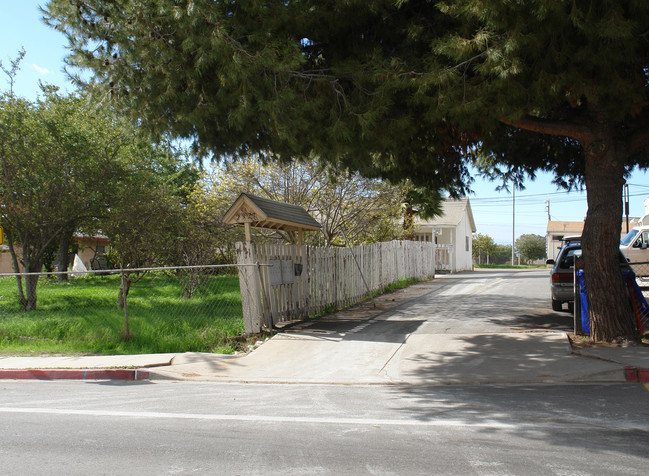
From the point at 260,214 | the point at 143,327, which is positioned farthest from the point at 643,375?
the point at 143,327

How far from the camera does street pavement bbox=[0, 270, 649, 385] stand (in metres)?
8.02

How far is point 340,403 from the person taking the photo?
6770mm

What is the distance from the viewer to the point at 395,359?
917cm

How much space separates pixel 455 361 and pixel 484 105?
3992mm

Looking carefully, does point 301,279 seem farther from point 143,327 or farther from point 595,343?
point 595,343

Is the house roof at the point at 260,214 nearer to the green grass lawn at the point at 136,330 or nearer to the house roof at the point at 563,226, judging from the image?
the green grass lawn at the point at 136,330

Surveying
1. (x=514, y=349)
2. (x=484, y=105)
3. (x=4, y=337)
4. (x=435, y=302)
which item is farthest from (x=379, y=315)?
(x=4, y=337)

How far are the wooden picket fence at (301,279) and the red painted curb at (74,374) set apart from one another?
2.82 metres

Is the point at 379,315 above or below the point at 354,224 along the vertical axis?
below

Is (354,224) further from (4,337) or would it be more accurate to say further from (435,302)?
(4,337)

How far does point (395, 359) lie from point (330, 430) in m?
3.79

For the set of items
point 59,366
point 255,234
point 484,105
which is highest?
point 484,105

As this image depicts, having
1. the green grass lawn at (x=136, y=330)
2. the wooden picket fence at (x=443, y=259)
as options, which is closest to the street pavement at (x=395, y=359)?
the green grass lawn at (x=136, y=330)

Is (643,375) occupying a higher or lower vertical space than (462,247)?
lower
